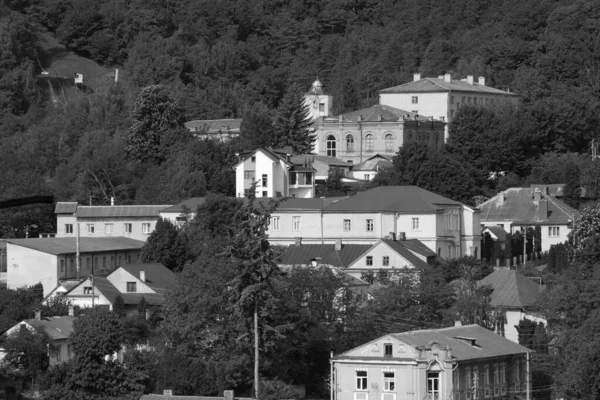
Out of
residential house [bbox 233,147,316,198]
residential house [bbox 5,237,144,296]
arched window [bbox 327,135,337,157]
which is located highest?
arched window [bbox 327,135,337,157]

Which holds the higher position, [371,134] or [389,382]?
[371,134]

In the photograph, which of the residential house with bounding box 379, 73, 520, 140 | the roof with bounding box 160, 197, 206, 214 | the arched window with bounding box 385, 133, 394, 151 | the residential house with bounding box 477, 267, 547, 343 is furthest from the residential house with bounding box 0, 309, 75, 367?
the residential house with bounding box 379, 73, 520, 140

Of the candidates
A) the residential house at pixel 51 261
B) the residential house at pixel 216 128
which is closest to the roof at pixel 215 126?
the residential house at pixel 216 128

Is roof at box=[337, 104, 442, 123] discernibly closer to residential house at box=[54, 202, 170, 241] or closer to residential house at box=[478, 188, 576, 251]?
residential house at box=[478, 188, 576, 251]

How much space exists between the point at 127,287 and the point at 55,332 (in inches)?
384

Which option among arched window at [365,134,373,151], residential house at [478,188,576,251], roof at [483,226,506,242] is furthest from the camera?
arched window at [365,134,373,151]

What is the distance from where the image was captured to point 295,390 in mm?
54219

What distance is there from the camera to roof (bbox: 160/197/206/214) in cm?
7813

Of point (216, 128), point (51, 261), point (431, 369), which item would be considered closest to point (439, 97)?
point (216, 128)

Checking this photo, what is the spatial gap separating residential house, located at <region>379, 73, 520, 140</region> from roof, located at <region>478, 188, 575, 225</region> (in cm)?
1451

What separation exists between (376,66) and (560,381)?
74710 mm

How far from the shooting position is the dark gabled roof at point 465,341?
51.8m

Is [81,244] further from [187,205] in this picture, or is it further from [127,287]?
[127,287]

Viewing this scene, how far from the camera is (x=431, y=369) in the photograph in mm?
50500
